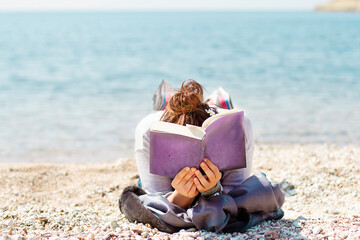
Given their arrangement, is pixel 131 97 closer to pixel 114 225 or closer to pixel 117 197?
pixel 117 197

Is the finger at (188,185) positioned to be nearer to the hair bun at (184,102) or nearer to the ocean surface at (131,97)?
the hair bun at (184,102)

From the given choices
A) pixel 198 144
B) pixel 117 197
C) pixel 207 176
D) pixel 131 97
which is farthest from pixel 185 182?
pixel 131 97

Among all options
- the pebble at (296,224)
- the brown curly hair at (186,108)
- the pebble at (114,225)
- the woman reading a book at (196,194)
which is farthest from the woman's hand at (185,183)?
the pebble at (296,224)

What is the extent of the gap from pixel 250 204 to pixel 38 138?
516 centimetres

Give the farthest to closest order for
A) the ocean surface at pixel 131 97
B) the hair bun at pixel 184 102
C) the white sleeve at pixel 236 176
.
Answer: the ocean surface at pixel 131 97 → the white sleeve at pixel 236 176 → the hair bun at pixel 184 102

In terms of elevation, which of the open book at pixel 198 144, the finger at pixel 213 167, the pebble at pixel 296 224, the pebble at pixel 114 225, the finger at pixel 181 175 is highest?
the open book at pixel 198 144

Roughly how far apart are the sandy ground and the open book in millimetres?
473

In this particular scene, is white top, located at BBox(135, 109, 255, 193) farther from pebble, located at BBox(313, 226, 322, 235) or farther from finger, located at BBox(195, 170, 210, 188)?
pebble, located at BBox(313, 226, 322, 235)

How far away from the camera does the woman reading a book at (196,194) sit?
259cm

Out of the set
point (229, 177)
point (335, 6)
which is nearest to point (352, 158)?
point (229, 177)

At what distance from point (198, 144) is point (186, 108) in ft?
1.09

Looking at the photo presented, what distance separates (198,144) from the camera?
244 cm

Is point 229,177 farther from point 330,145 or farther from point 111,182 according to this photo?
point 330,145

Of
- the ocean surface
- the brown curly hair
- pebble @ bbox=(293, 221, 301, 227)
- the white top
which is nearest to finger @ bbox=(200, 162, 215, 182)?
the brown curly hair
